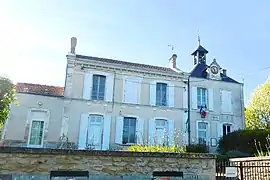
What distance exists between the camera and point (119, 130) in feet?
54.7

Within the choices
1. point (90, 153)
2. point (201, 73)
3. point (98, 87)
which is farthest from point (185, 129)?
point (90, 153)

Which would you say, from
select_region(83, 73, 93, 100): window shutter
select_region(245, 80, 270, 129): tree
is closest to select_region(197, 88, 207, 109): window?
select_region(83, 73, 93, 100): window shutter

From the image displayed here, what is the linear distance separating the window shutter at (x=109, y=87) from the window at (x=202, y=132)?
6340 millimetres

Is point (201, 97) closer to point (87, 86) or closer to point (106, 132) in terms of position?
point (106, 132)

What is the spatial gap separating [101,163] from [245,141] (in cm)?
1388

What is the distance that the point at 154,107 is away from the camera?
17.9m

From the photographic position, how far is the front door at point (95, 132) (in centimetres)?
1605

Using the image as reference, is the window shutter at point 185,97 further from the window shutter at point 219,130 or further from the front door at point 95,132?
the front door at point 95,132

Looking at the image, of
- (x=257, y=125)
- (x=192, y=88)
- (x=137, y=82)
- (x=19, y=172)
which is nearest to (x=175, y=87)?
(x=192, y=88)

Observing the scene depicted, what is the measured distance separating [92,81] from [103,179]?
1174cm

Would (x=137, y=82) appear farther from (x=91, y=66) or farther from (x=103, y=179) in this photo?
(x=103, y=179)

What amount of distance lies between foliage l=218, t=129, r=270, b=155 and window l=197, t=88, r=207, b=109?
2724 mm

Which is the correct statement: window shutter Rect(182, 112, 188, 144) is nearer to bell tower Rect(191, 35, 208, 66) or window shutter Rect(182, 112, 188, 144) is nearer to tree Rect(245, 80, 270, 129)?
bell tower Rect(191, 35, 208, 66)

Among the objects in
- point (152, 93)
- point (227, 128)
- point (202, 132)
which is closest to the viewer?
point (152, 93)
